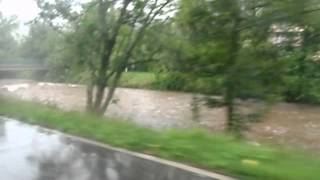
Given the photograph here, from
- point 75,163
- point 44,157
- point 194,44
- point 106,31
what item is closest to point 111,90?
point 106,31

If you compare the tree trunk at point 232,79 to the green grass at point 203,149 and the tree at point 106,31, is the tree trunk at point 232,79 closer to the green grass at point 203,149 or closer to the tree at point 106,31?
the green grass at point 203,149

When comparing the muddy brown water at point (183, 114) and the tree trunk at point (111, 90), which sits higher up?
the tree trunk at point (111, 90)

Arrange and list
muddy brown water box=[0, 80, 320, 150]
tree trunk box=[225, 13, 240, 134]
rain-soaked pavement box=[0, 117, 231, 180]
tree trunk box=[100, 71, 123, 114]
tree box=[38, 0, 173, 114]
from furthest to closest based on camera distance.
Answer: muddy brown water box=[0, 80, 320, 150], tree trunk box=[100, 71, 123, 114], tree box=[38, 0, 173, 114], tree trunk box=[225, 13, 240, 134], rain-soaked pavement box=[0, 117, 231, 180]

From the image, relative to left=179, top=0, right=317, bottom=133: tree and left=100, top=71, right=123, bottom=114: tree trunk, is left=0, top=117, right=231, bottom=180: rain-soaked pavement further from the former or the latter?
left=100, top=71, right=123, bottom=114: tree trunk

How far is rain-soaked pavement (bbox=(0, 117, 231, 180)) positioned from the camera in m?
5.62

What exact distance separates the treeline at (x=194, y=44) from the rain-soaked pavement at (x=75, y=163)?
11.0 ft

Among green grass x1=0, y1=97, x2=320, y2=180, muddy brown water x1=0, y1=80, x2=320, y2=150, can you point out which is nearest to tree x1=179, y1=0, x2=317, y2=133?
muddy brown water x1=0, y1=80, x2=320, y2=150

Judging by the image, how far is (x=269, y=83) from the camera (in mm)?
9688

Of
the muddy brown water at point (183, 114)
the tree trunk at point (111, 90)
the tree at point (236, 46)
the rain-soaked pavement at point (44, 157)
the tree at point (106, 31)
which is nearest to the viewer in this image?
the rain-soaked pavement at point (44, 157)

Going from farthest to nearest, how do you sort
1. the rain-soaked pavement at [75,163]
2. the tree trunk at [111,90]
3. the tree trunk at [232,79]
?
the tree trunk at [111,90] < the tree trunk at [232,79] < the rain-soaked pavement at [75,163]

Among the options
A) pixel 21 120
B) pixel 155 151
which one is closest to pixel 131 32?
pixel 21 120

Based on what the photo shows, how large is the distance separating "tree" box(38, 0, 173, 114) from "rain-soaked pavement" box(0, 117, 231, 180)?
19.8 ft

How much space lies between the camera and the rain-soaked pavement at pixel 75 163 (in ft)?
18.4

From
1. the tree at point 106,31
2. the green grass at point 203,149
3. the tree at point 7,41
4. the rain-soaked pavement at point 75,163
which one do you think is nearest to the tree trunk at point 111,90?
the tree at point 106,31
